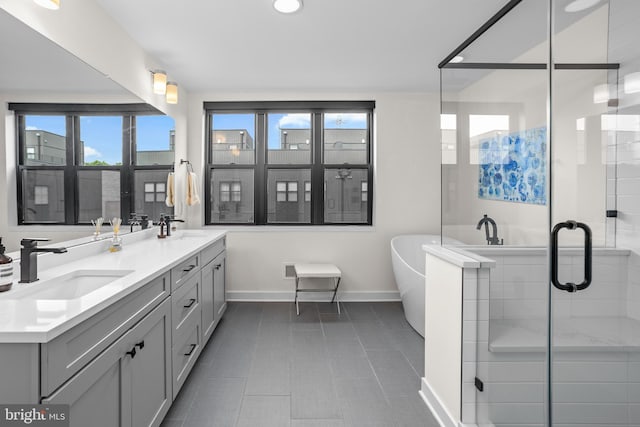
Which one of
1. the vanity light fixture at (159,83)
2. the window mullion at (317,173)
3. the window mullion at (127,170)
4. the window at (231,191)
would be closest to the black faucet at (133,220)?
the window mullion at (127,170)

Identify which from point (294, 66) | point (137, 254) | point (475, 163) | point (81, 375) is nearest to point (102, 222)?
point (137, 254)

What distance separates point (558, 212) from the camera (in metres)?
1.38

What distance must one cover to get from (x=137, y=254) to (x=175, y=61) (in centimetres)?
193

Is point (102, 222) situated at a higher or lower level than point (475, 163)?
lower

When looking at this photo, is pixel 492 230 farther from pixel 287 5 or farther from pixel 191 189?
pixel 191 189

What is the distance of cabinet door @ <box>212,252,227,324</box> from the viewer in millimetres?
3261

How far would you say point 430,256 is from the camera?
2271 millimetres


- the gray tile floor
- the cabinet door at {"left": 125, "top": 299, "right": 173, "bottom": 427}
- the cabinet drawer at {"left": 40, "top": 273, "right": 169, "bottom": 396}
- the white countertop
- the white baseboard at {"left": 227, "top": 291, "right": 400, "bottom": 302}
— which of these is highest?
the white countertop

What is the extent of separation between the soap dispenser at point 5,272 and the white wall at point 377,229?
9.40 ft

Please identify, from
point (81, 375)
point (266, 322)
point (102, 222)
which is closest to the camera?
point (81, 375)

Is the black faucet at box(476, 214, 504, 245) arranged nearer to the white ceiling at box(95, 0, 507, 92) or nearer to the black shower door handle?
the black shower door handle

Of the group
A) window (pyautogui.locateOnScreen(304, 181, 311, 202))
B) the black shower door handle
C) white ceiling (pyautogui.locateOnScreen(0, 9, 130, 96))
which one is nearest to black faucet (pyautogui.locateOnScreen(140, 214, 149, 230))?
white ceiling (pyautogui.locateOnScreen(0, 9, 130, 96))

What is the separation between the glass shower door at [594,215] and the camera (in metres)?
1.16

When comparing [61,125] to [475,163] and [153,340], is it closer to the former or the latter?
[153,340]
